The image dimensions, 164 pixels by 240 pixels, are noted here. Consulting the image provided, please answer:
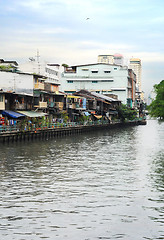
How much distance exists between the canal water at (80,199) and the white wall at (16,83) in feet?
89.7

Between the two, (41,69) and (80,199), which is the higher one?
(41,69)

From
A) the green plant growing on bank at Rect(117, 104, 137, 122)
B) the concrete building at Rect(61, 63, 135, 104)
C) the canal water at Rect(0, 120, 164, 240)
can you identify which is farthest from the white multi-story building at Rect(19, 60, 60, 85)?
the canal water at Rect(0, 120, 164, 240)

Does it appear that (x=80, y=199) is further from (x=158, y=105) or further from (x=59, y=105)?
(x=158, y=105)

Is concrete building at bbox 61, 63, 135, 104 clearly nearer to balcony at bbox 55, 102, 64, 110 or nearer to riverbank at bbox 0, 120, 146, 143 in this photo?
riverbank at bbox 0, 120, 146, 143

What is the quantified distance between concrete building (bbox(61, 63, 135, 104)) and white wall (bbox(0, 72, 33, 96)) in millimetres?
65619

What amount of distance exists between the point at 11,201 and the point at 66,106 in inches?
2429

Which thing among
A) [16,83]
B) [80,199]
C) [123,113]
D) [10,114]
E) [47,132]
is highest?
[16,83]

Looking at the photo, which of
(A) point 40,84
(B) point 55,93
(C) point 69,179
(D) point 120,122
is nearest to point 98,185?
(C) point 69,179

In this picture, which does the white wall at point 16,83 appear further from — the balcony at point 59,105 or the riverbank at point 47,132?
the balcony at point 59,105

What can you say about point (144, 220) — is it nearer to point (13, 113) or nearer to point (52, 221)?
point (52, 221)

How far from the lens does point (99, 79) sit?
130375 mm

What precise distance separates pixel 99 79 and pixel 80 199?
364ft

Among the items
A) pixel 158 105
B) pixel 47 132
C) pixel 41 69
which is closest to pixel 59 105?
pixel 47 132

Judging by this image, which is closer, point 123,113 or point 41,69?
point 41,69
